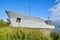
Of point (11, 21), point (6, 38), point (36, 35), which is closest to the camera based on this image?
point (6, 38)

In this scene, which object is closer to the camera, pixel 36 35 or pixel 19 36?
pixel 19 36

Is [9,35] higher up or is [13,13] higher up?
[13,13]

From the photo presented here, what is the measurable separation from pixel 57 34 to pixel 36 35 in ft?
10.4

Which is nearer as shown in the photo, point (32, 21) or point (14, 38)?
point (14, 38)

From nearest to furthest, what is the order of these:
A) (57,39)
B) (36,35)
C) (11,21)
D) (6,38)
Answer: (6,38)
(36,35)
(57,39)
(11,21)

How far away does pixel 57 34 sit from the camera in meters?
15.7

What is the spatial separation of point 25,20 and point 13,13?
3547 mm

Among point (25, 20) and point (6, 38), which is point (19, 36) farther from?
point (25, 20)

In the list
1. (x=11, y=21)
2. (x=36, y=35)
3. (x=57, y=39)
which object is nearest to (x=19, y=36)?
(x=36, y=35)

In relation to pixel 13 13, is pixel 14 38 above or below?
below

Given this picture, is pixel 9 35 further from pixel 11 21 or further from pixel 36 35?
pixel 11 21

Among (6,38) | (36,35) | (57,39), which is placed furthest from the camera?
(57,39)

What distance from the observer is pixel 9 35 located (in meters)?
12.4

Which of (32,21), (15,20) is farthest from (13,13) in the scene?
(32,21)
